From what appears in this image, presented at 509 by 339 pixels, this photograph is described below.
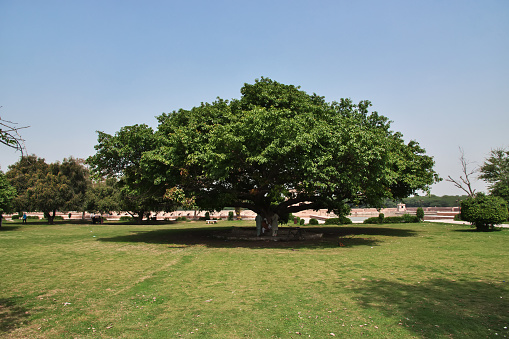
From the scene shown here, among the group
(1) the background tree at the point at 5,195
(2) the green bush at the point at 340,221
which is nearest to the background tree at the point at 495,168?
(2) the green bush at the point at 340,221

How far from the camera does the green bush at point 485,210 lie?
22.1 metres

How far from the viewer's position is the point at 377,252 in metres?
14.7

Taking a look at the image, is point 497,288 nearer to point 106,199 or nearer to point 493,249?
point 493,249

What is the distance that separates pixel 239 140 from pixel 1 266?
32.7ft

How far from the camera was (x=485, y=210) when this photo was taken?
2233 centimetres

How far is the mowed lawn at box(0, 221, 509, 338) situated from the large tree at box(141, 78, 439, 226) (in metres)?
4.40

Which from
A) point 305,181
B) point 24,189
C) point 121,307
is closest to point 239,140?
point 305,181

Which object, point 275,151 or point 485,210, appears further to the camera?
point 485,210

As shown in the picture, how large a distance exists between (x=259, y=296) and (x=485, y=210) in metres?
21.0

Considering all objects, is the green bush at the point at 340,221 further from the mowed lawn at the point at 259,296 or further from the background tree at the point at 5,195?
the background tree at the point at 5,195

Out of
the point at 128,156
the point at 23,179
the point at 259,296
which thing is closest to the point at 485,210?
the point at 259,296

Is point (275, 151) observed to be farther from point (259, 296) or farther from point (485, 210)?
point (485, 210)

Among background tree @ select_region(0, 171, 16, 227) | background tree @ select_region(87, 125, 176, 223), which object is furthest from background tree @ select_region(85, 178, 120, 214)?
background tree @ select_region(87, 125, 176, 223)

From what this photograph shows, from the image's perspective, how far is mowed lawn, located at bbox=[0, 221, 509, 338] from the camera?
5562mm
